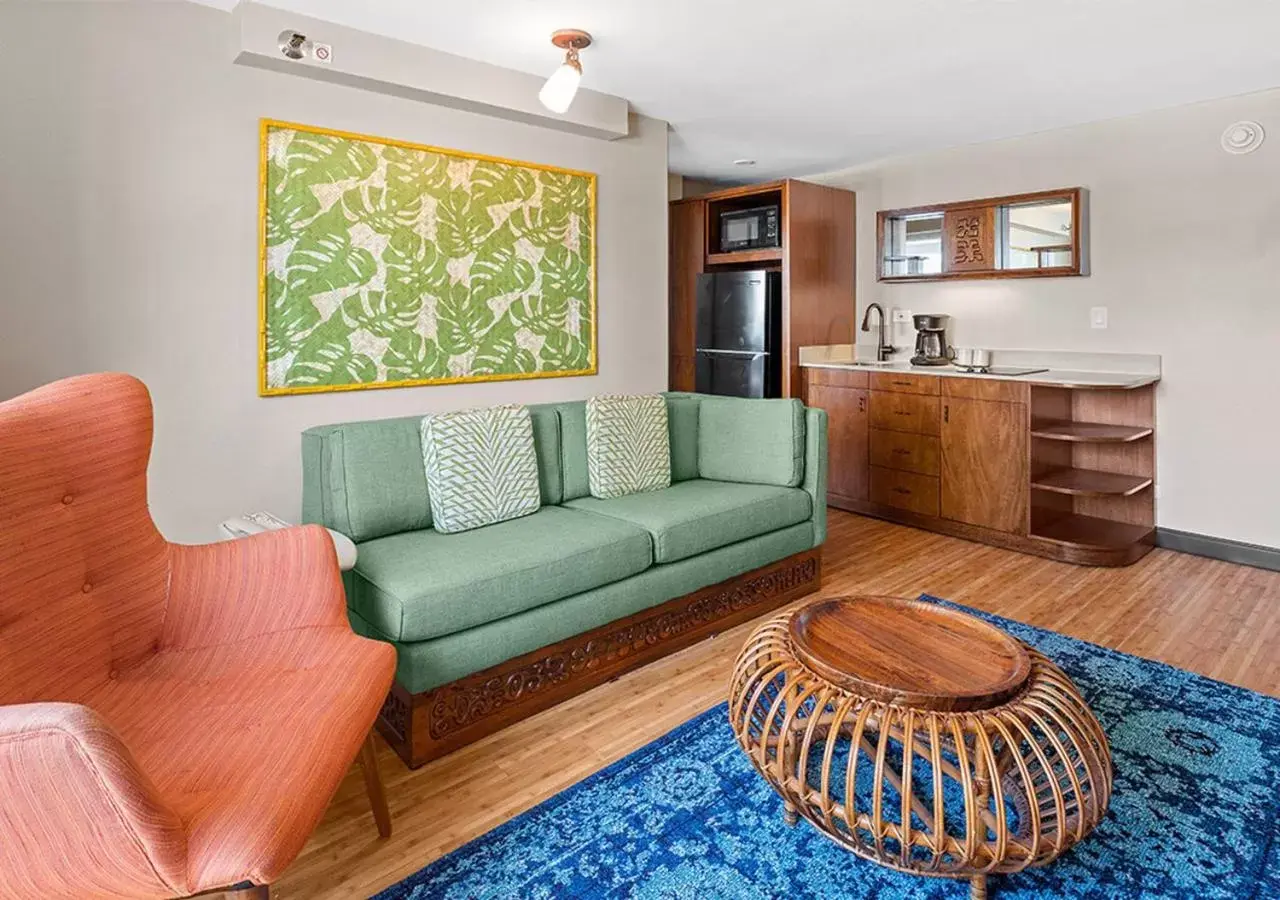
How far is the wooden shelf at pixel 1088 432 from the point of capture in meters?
3.90

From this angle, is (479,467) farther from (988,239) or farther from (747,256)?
(988,239)

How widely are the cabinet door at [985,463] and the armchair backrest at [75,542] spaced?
3.82 meters

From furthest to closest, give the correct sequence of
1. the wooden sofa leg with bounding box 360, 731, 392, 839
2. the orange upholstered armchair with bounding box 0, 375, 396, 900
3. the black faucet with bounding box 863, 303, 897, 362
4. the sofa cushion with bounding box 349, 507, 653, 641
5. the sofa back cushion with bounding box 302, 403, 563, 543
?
the black faucet with bounding box 863, 303, 897, 362
the sofa back cushion with bounding box 302, 403, 563, 543
the sofa cushion with bounding box 349, 507, 653, 641
the wooden sofa leg with bounding box 360, 731, 392, 839
the orange upholstered armchair with bounding box 0, 375, 396, 900

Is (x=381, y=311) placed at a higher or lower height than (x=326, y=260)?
lower

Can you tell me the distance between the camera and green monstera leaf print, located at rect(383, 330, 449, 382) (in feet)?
10.2

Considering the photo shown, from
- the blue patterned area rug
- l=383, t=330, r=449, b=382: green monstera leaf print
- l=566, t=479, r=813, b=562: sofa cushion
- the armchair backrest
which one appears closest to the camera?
the armchair backrest

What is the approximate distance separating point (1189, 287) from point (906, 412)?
149 centimetres

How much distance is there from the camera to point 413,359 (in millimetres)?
3182

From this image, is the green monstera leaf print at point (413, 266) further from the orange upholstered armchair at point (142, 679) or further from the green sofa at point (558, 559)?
the orange upholstered armchair at point (142, 679)

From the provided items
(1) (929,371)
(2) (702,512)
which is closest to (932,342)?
(1) (929,371)

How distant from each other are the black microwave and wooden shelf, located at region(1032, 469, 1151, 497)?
84.1 inches

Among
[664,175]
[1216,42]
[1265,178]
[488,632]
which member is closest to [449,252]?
[664,175]

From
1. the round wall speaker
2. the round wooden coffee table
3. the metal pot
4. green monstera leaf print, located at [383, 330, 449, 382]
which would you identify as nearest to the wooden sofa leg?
the round wooden coffee table

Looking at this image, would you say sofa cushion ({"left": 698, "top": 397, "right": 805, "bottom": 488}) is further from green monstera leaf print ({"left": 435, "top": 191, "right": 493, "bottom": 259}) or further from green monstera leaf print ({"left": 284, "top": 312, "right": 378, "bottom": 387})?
green monstera leaf print ({"left": 284, "top": 312, "right": 378, "bottom": 387})
